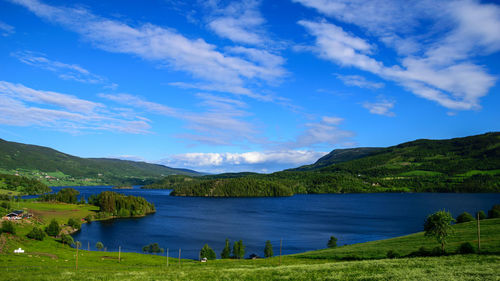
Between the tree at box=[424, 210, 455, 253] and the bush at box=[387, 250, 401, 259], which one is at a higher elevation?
the tree at box=[424, 210, 455, 253]

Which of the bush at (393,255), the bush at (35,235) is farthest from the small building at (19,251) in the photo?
the bush at (393,255)

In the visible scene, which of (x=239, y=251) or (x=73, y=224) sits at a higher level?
(x=239, y=251)

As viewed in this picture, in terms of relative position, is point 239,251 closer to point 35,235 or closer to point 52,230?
point 35,235

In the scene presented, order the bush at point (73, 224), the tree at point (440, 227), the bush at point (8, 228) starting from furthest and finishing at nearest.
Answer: the bush at point (73, 224) < the bush at point (8, 228) < the tree at point (440, 227)

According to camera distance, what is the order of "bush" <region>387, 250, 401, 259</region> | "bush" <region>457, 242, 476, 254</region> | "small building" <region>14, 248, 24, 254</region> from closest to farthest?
"bush" <region>457, 242, 476, 254</region>, "bush" <region>387, 250, 401, 259</region>, "small building" <region>14, 248, 24, 254</region>

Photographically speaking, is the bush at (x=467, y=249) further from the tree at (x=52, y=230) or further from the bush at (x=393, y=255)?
the tree at (x=52, y=230)

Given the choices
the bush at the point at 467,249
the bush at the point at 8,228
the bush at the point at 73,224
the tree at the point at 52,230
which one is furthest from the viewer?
the bush at the point at 73,224

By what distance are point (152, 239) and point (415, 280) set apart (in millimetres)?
103616

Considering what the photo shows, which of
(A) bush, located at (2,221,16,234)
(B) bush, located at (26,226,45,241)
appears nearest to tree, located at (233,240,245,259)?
(B) bush, located at (26,226,45,241)

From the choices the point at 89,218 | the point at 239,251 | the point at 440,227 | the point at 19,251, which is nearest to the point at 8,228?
the point at 19,251

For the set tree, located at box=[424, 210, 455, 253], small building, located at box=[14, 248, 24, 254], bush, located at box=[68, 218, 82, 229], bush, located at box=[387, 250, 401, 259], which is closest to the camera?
tree, located at box=[424, 210, 455, 253]

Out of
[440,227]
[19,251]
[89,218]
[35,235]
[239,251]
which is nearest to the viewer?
[440,227]

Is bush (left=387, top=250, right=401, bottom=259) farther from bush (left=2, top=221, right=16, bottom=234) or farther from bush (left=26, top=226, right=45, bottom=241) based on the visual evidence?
bush (left=26, top=226, right=45, bottom=241)

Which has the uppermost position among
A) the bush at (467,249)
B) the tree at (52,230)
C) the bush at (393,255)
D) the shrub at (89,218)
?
the bush at (467,249)
